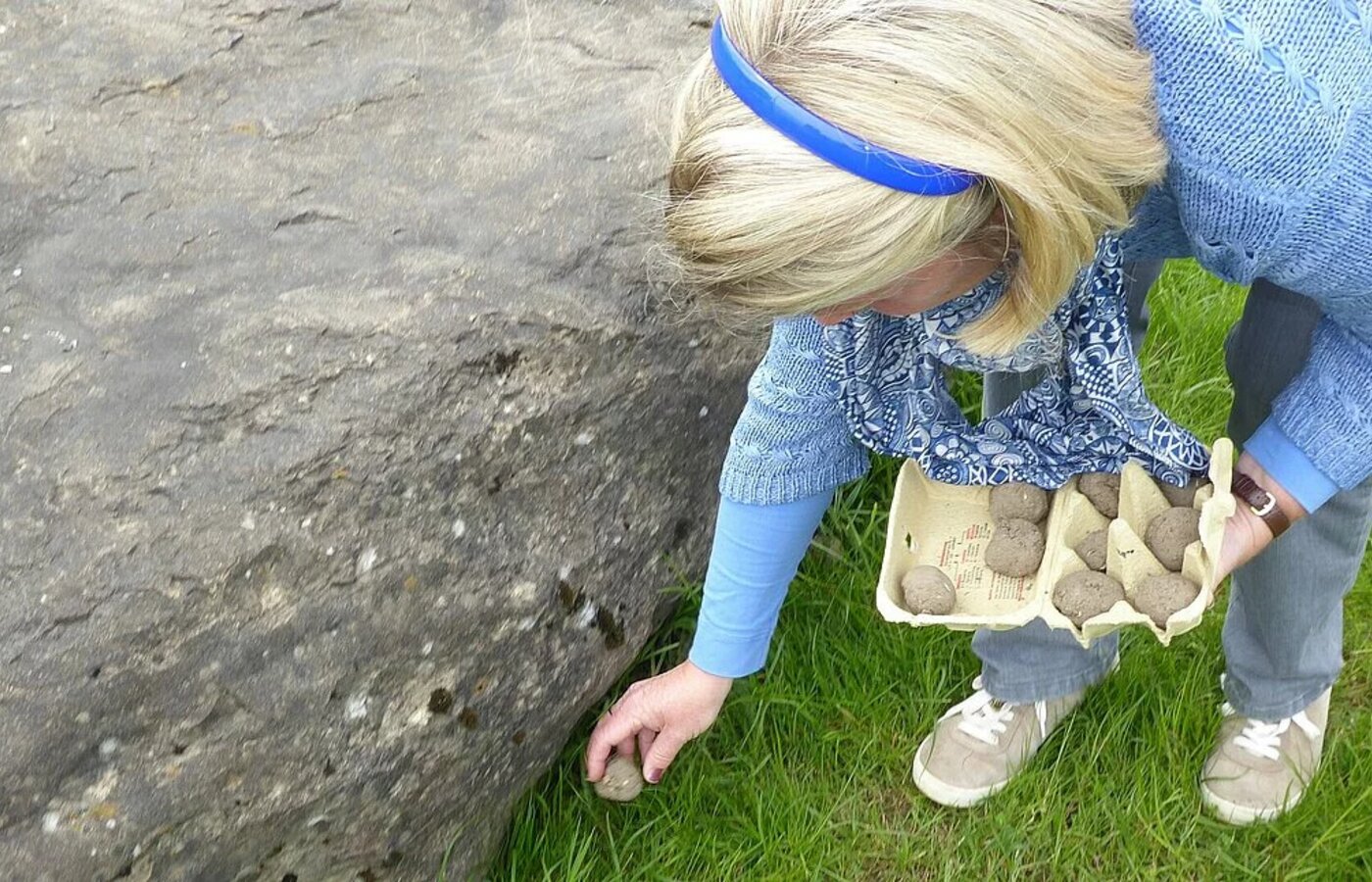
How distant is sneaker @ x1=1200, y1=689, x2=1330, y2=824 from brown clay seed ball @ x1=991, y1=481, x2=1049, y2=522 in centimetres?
77

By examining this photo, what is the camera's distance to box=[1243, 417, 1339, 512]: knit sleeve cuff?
160cm

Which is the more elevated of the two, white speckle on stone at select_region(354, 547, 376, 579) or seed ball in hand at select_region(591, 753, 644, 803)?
white speckle on stone at select_region(354, 547, 376, 579)

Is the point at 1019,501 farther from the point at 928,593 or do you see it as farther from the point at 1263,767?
the point at 1263,767

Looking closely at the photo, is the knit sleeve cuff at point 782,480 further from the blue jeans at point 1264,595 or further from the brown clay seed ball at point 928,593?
the blue jeans at point 1264,595

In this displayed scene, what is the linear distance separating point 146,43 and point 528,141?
24.6 inches

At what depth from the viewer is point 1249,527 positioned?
163 cm

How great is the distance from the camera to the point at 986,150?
3.86ft

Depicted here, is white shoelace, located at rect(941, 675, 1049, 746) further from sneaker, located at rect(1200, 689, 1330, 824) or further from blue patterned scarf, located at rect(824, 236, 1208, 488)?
blue patterned scarf, located at rect(824, 236, 1208, 488)

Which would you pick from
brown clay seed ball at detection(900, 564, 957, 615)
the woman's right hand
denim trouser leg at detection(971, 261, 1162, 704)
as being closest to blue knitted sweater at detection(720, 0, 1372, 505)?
brown clay seed ball at detection(900, 564, 957, 615)

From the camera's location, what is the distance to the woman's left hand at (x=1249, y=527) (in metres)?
1.62

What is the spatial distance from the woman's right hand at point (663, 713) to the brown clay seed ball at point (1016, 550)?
15.5 inches

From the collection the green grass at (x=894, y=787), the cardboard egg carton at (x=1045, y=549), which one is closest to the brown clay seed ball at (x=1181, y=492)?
the cardboard egg carton at (x=1045, y=549)

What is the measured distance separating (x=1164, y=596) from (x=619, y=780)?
2.95 feet

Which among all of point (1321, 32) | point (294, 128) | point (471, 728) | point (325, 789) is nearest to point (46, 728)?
point (325, 789)
